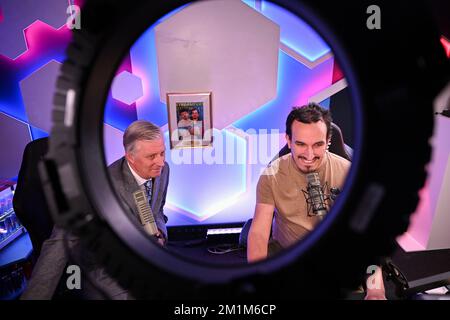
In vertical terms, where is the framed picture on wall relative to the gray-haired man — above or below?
above

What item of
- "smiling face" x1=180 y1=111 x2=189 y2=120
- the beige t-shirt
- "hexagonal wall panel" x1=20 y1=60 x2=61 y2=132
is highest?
"hexagonal wall panel" x1=20 y1=60 x2=61 y2=132

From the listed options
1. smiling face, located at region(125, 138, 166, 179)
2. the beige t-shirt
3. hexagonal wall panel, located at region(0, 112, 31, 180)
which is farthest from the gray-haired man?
hexagonal wall panel, located at region(0, 112, 31, 180)

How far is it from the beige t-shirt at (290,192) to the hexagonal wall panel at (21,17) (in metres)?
1.84

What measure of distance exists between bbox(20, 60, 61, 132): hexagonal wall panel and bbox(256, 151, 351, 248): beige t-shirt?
67.2 inches

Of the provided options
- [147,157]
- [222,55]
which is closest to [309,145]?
[147,157]

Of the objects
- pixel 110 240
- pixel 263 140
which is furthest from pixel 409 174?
pixel 263 140

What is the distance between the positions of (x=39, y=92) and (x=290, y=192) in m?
1.97

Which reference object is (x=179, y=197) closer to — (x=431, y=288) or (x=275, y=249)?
(x=275, y=249)

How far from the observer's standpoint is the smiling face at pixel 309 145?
145 centimetres

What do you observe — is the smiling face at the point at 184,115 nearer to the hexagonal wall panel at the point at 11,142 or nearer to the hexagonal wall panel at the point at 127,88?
the hexagonal wall panel at the point at 127,88

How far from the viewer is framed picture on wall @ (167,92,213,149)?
95.3 inches

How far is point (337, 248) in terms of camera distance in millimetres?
372

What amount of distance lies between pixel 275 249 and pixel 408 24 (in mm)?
1282

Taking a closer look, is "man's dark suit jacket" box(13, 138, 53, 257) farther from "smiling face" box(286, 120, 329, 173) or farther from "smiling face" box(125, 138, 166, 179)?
"smiling face" box(286, 120, 329, 173)
